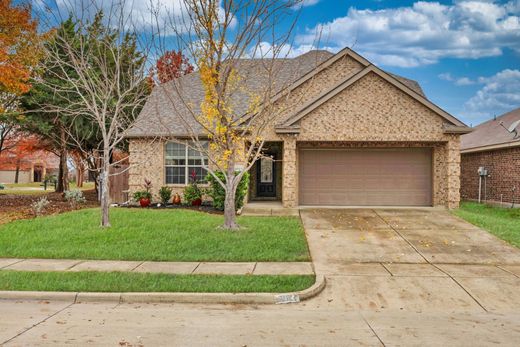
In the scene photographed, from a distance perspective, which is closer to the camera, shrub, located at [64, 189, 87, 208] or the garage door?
the garage door

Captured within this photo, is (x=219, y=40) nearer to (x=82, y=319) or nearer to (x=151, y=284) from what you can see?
(x=151, y=284)

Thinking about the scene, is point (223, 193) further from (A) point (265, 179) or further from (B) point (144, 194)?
(A) point (265, 179)

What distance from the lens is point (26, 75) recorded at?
2000cm

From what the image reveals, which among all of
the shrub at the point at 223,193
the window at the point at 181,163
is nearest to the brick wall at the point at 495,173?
the shrub at the point at 223,193

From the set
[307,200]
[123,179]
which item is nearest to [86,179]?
[123,179]

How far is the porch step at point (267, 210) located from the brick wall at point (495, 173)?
1071 cm

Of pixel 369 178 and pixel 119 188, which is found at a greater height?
pixel 369 178

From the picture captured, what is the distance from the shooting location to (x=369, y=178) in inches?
740

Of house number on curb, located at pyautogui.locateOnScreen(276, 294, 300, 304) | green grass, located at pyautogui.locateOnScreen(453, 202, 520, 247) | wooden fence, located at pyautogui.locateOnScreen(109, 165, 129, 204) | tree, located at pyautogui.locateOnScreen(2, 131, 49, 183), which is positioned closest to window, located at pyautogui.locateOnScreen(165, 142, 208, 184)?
wooden fence, located at pyautogui.locateOnScreen(109, 165, 129, 204)

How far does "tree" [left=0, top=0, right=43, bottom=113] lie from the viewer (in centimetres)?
1945

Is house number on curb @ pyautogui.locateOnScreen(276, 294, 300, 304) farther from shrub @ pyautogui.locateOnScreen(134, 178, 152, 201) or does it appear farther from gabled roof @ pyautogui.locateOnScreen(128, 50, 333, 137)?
shrub @ pyautogui.locateOnScreen(134, 178, 152, 201)

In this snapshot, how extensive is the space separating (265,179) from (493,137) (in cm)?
1191

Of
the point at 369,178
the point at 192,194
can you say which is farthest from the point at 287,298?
the point at 192,194

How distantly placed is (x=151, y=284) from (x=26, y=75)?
16.0 m
